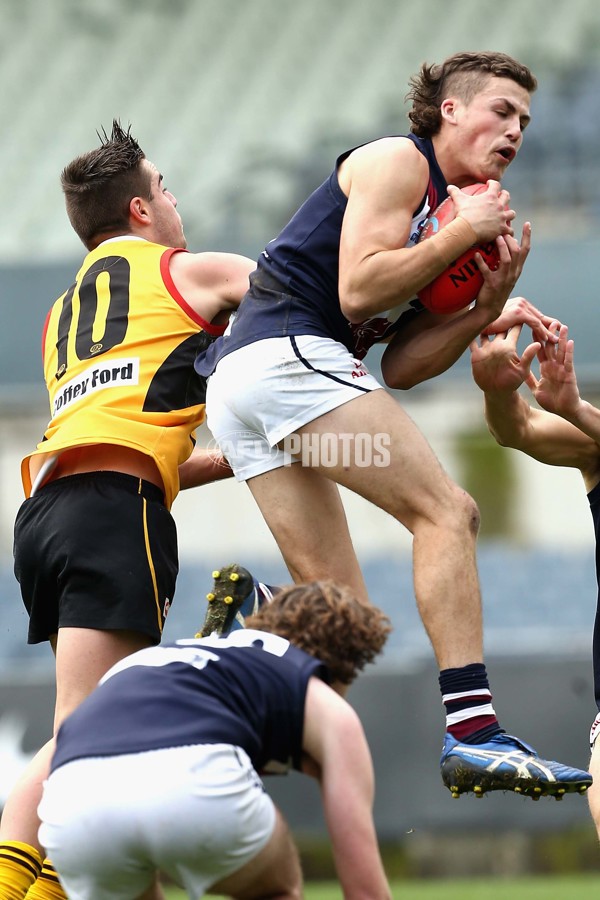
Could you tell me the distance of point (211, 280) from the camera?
4762mm

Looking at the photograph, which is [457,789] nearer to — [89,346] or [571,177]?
[89,346]

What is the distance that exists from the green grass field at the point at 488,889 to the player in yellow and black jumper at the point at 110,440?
5885 millimetres

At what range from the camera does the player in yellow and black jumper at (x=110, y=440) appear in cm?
431

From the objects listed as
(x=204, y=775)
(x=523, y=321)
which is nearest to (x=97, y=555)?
(x=204, y=775)

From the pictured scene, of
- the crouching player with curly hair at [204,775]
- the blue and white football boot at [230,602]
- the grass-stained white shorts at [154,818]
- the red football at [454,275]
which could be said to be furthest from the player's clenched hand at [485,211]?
the grass-stained white shorts at [154,818]

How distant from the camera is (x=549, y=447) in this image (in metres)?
5.43

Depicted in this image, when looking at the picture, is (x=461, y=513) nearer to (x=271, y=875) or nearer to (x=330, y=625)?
(x=330, y=625)

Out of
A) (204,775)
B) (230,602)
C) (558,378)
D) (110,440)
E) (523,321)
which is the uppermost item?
(523,321)

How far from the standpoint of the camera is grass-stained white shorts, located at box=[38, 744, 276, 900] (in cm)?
321

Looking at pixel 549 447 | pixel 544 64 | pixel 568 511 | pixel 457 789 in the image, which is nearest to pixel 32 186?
pixel 544 64

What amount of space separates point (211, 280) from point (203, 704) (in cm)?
189

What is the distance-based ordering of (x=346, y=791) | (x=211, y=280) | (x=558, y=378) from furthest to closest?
(x=558, y=378) → (x=211, y=280) → (x=346, y=791)

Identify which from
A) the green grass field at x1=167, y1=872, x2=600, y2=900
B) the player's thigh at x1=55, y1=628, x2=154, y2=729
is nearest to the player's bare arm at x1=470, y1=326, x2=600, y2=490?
the player's thigh at x1=55, y1=628, x2=154, y2=729

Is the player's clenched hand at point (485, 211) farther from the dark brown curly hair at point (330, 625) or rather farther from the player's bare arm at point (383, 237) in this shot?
the dark brown curly hair at point (330, 625)
